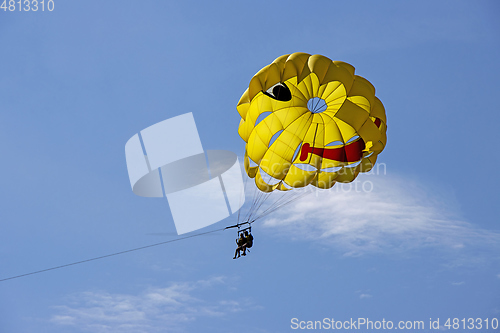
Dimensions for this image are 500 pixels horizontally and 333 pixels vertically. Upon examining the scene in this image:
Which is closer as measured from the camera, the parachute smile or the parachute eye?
the parachute eye

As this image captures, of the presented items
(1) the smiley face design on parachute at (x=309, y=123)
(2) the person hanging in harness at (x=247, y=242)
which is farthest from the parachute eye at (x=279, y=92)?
(2) the person hanging in harness at (x=247, y=242)

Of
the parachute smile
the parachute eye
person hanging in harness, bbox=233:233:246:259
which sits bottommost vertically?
person hanging in harness, bbox=233:233:246:259

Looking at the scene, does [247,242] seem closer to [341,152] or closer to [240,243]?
[240,243]

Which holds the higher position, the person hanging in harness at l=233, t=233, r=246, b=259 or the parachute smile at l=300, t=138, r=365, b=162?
the parachute smile at l=300, t=138, r=365, b=162

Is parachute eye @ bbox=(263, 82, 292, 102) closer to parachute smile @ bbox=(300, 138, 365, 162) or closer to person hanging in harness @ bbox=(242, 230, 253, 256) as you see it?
parachute smile @ bbox=(300, 138, 365, 162)

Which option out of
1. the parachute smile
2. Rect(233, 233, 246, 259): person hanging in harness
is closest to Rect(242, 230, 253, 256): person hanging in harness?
Rect(233, 233, 246, 259): person hanging in harness

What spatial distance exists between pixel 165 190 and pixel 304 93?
8741mm

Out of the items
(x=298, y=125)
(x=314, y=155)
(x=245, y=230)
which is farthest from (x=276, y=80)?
(x=245, y=230)

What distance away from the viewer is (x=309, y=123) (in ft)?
63.5

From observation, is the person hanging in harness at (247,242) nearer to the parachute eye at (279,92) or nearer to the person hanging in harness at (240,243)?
the person hanging in harness at (240,243)

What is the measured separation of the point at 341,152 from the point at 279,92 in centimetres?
339

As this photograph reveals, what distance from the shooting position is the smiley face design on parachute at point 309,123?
1764 cm

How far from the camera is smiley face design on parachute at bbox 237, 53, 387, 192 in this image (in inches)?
695

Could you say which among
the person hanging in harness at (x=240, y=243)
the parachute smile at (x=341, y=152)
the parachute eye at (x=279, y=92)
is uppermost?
the parachute eye at (x=279, y=92)
